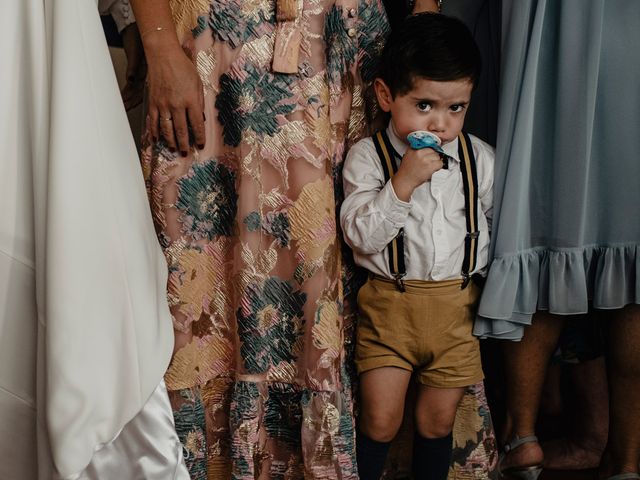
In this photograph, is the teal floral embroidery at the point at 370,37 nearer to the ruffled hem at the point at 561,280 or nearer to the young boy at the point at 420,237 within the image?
the young boy at the point at 420,237

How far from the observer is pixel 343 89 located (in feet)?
4.70

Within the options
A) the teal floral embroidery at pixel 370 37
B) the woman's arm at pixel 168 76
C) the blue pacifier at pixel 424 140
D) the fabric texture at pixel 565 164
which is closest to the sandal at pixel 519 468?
the fabric texture at pixel 565 164

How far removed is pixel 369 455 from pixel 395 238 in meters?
0.42

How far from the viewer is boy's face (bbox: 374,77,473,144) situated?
1.39 meters

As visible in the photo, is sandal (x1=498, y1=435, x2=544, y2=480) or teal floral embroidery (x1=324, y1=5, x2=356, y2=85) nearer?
teal floral embroidery (x1=324, y1=5, x2=356, y2=85)

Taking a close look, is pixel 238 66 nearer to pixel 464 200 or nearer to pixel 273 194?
pixel 273 194

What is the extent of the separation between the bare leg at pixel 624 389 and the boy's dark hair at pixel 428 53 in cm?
55

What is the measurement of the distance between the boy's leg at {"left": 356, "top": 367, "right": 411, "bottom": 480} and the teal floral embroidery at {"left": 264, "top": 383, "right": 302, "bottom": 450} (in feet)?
0.43

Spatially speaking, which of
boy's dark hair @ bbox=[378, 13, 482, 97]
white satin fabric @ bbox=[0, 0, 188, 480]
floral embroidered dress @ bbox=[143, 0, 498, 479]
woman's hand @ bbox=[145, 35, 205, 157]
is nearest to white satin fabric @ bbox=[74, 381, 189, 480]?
Answer: white satin fabric @ bbox=[0, 0, 188, 480]

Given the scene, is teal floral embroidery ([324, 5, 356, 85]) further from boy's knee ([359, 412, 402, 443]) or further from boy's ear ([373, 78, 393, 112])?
boy's knee ([359, 412, 402, 443])

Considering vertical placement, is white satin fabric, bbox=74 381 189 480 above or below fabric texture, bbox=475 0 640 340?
below

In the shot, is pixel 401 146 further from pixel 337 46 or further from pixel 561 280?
pixel 561 280

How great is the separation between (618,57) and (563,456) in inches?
35.5

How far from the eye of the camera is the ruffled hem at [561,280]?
57.0 inches
